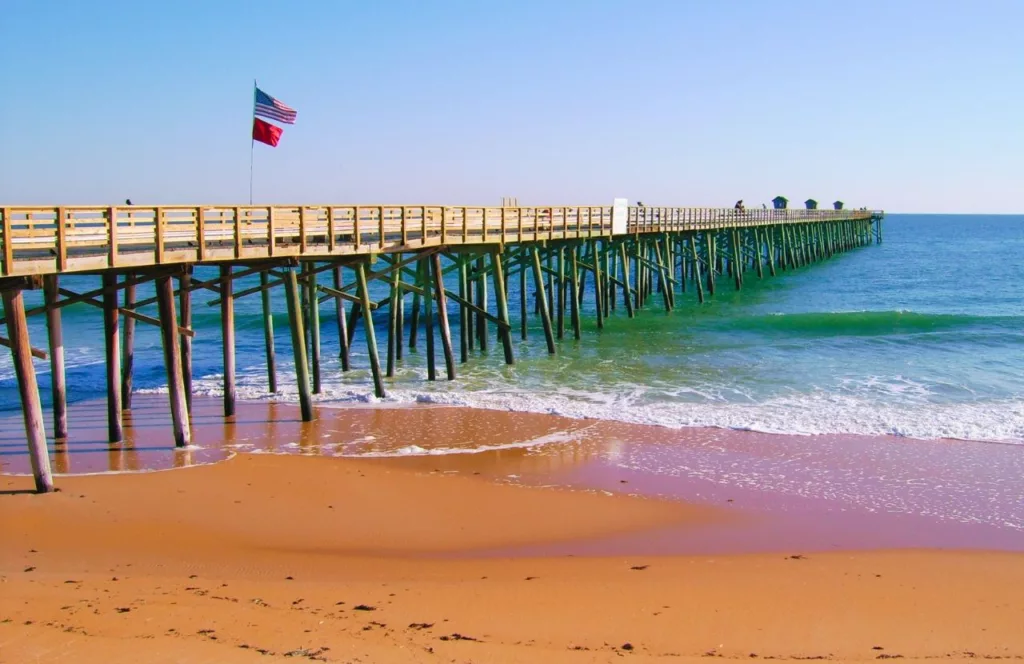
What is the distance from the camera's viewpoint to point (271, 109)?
17062 mm

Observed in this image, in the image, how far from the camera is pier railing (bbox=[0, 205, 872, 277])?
11094mm

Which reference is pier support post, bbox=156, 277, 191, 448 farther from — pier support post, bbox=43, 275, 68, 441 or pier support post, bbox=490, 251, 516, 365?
pier support post, bbox=490, 251, 516, 365

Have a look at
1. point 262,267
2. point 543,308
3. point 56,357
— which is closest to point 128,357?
point 56,357

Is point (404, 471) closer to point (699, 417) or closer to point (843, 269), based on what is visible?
point (699, 417)

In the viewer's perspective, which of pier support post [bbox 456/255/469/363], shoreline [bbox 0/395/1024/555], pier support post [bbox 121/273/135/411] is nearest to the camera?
shoreline [bbox 0/395/1024/555]

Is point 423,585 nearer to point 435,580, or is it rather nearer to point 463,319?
point 435,580

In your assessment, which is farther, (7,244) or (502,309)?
(502,309)

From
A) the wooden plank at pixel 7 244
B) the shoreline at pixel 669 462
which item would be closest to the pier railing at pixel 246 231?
the wooden plank at pixel 7 244

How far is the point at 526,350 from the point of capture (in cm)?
2508

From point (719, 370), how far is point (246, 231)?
11.4 metres

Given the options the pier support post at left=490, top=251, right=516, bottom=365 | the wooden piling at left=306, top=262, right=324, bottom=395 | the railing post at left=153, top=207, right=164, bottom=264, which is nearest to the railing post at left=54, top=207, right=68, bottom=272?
the railing post at left=153, top=207, right=164, bottom=264

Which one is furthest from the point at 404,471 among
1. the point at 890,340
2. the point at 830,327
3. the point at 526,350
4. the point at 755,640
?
the point at 830,327

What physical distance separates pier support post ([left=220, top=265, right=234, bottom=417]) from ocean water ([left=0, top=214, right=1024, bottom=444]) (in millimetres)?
2123

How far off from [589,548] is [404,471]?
11.7 feet
